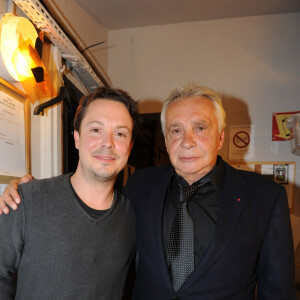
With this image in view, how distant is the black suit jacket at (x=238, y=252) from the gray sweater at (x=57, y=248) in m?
0.17

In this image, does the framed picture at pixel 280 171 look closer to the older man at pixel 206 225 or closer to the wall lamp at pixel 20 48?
the older man at pixel 206 225

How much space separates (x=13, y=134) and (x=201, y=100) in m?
1.02

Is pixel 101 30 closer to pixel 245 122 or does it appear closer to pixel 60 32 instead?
pixel 60 32

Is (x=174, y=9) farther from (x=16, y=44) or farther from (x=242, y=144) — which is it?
(x=16, y=44)

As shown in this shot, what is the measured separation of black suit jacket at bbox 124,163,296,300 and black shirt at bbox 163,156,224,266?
0.05 metres

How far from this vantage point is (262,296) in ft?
4.07

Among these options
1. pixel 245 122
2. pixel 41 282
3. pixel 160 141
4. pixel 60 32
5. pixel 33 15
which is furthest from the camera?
pixel 160 141

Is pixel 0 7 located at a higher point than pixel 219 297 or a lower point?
higher

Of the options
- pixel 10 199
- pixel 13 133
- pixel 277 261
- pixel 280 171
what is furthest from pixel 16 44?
pixel 280 171


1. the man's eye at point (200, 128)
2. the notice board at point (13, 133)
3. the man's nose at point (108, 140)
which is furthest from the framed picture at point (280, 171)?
the notice board at point (13, 133)

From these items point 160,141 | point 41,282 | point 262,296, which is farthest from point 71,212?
point 160,141

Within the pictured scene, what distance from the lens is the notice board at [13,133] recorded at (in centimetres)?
124

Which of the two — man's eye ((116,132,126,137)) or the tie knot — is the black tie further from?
man's eye ((116,132,126,137))

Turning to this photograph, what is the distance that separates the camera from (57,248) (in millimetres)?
1076
